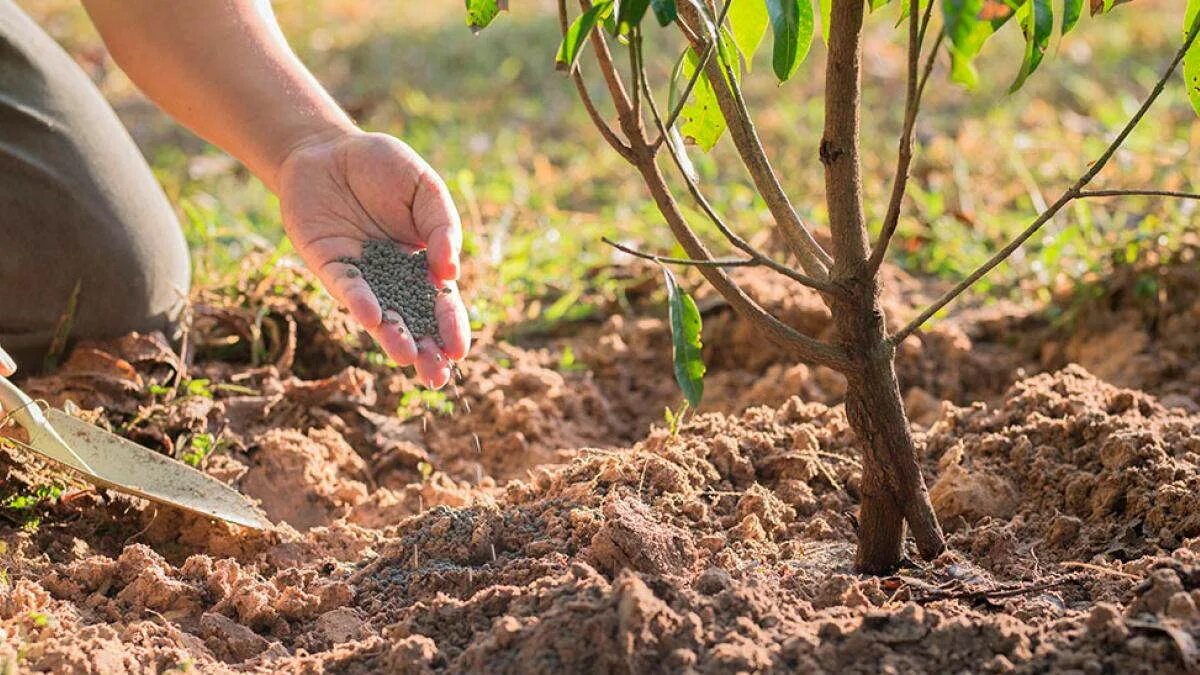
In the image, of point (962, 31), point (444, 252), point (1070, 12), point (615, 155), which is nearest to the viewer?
point (962, 31)

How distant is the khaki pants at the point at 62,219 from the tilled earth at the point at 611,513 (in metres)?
0.11

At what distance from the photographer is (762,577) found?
1825mm

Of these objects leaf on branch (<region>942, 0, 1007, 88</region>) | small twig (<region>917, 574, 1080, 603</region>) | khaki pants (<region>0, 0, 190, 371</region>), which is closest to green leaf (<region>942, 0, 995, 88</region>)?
leaf on branch (<region>942, 0, 1007, 88</region>)

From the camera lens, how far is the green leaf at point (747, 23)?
70.4 inches

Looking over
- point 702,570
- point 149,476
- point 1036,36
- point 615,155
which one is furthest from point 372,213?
point 615,155

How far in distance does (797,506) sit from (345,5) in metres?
4.96

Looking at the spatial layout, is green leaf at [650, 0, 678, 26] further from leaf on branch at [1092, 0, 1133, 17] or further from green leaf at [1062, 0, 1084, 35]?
leaf on branch at [1092, 0, 1133, 17]

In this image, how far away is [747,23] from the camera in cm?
180

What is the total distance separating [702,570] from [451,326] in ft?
2.00

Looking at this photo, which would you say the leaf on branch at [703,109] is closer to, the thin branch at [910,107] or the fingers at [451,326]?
the thin branch at [910,107]

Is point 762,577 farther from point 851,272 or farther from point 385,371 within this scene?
point 385,371

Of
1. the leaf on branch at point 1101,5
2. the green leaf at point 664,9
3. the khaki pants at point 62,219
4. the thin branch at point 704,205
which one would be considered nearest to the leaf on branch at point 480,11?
the thin branch at point 704,205

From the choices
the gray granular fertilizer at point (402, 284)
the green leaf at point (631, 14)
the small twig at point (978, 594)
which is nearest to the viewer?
the green leaf at point (631, 14)

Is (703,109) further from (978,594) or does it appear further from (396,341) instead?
(978,594)
